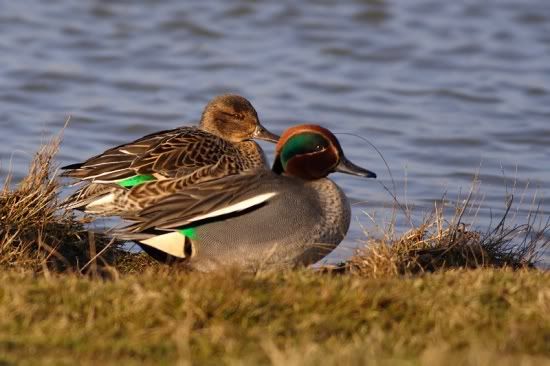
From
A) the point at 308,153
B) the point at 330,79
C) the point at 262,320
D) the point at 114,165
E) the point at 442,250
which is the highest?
the point at 308,153

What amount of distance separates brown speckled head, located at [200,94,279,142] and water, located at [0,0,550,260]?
100 cm

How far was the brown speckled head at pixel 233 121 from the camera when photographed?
761 centimetres

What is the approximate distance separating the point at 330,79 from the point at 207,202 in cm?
865

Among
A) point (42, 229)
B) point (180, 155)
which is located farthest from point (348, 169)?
point (42, 229)

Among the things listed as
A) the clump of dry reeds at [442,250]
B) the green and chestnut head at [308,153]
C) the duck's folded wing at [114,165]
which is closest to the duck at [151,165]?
the duck's folded wing at [114,165]

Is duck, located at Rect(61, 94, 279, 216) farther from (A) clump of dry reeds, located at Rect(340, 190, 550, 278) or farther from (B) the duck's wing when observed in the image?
(A) clump of dry reeds, located at Rect(340, 190, 550, 278)

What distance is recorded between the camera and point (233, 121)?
7637mm

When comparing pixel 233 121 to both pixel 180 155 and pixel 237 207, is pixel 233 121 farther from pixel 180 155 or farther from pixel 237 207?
pixel 237 207

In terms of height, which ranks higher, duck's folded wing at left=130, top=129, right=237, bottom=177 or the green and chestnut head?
the green and chestnut head

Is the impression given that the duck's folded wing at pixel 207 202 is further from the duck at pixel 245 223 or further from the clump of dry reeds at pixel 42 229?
the clump of dry reeds at pixel 42 229

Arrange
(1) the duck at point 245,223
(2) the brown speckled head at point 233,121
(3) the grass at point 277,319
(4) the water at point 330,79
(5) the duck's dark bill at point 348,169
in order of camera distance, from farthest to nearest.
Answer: (4) the water at point 330,79 < (2) the brown speckled head at point 233,121 < (5) the duck's dark bill at point 348,169 < (1) the duck at point 245,223 < (3) the grass at point 277,319

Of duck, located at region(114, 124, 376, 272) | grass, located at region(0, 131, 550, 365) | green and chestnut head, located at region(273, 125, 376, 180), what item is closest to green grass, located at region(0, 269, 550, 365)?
grass, located at region(0, 131, 550, 365)

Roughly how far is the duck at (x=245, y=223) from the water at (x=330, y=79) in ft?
6.20

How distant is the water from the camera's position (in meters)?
10.7
